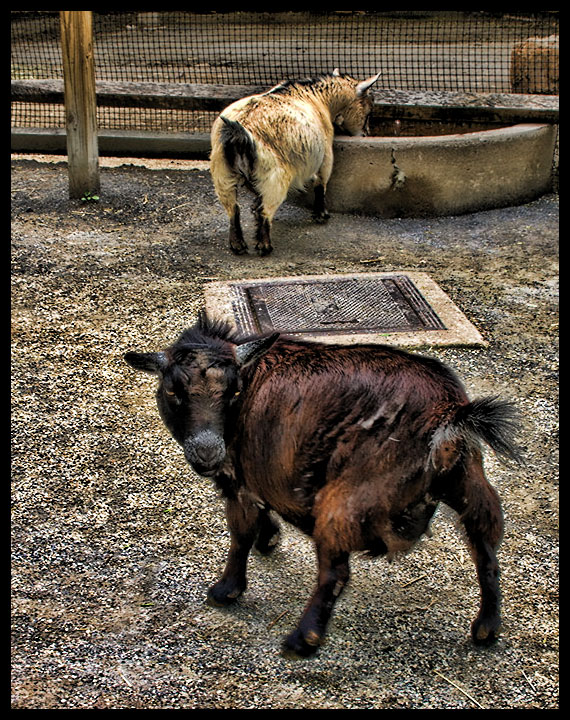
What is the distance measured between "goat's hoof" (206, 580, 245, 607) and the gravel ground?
0.05 metres

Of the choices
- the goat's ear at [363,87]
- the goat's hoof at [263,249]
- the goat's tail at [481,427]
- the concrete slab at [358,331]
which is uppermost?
the goat's ear at [363,87]

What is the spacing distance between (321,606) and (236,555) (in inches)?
19.1

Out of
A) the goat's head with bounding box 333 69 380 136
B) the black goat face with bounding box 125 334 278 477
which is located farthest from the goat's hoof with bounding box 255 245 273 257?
the black goat face with bounding box 125 334 278 477

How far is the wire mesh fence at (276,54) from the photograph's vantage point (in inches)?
409

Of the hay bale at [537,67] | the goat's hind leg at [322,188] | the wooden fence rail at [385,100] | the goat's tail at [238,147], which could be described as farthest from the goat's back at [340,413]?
the hay bale at [537,67]

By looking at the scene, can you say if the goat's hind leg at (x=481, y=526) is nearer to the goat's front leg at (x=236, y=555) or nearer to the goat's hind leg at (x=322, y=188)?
the goat's front leg at (x=236, y=555)

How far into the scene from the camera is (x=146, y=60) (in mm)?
13422

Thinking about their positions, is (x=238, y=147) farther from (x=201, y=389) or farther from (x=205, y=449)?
(x=205, y=449)

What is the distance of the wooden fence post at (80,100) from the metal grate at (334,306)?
2.70m

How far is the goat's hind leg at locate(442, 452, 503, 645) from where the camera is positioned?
9.84 ft

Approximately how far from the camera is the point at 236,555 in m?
3.40

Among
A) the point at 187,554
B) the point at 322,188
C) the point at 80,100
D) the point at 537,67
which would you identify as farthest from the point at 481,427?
the point at 537,67
